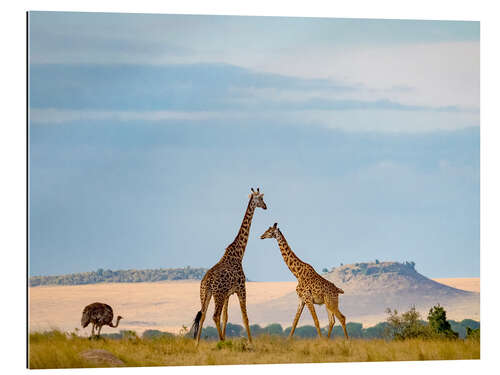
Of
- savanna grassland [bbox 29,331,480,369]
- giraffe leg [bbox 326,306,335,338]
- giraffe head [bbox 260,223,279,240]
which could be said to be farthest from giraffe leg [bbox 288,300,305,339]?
giraffe head [bbox 260,223,279,240]

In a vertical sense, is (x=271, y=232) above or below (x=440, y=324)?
above

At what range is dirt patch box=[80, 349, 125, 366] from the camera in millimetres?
11477

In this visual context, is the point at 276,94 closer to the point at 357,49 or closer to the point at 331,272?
the point at 357,49

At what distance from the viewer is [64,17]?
11953 mm

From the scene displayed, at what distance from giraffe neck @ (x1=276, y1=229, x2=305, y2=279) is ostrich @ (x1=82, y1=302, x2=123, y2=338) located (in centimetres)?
243

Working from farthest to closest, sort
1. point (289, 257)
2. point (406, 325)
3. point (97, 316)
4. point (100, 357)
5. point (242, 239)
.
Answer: point (406, 325)
point (289, 257)
point (242, 239)
point (97, 316)
point (100, 357)

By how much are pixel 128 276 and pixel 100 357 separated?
46.8 inches

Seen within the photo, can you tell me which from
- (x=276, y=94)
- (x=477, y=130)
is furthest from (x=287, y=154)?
(x=477, y=130)

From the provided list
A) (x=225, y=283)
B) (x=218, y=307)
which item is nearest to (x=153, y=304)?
(x=218, y=307)

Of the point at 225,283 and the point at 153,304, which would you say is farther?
the point at 153,304

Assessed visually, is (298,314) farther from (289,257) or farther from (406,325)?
(406,325)

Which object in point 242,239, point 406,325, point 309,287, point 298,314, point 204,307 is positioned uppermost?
point 242,239

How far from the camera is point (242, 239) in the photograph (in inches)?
482

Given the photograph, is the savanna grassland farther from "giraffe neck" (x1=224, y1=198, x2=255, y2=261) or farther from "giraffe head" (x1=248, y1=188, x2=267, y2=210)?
"giraffe head" (x1=248, y1=188, x2=267, y2=210)
